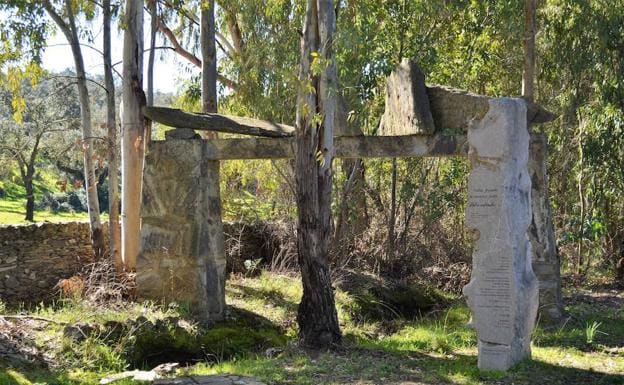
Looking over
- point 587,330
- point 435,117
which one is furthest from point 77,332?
point 587,330

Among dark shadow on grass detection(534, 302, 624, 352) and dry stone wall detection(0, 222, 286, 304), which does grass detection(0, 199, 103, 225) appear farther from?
dark shadow on grass detection(534, 302, 624, 352)

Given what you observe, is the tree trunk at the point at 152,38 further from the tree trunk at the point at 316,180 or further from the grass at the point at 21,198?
the grass at the point at 21,198

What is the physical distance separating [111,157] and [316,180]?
183 inches

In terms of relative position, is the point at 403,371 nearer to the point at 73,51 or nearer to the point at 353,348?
the point at 353,348

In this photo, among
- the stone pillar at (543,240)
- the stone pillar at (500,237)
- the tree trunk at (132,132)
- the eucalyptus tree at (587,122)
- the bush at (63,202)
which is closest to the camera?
the stone pillar at (500,237)

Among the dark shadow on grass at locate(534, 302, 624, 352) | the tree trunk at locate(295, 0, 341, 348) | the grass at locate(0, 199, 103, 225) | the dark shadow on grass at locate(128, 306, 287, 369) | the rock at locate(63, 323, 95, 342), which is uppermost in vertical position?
the tree trunk at locate(295, 0, 341, 348)

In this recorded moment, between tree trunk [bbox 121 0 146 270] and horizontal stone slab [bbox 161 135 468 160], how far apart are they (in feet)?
2.57

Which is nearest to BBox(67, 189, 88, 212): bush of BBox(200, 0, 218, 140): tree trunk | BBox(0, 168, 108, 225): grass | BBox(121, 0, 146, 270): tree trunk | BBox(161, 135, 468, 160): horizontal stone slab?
BBox(0, 168, 108, 225): grass

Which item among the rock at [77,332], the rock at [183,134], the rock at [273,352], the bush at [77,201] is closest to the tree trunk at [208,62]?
the rock at [183,134]

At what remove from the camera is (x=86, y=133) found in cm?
1157

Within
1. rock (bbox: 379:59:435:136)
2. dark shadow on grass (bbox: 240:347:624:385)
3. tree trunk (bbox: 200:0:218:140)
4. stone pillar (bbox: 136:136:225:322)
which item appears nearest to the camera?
dark shadow on grass (bbox: 240:347:624:385)

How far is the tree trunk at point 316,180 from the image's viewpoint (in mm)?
8062

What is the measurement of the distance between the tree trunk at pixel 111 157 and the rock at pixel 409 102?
459cm

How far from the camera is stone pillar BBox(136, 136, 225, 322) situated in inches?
403
